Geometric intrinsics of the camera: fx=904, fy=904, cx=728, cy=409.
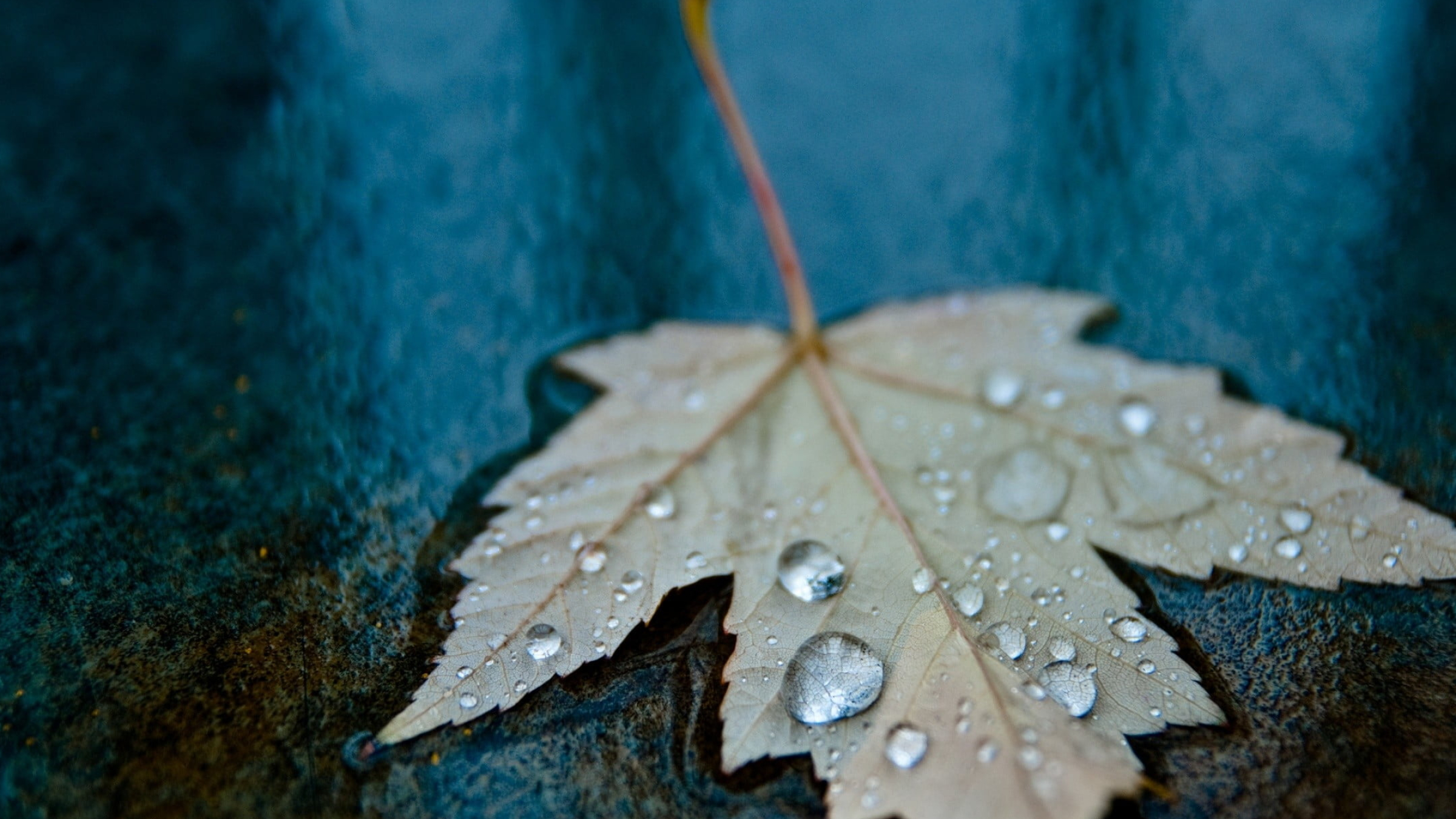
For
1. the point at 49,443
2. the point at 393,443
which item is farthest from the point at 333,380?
the point at 49,443

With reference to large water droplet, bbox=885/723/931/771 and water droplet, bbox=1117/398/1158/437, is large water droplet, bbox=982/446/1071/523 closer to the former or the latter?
water droplet, bbox=1117/398/1158/437

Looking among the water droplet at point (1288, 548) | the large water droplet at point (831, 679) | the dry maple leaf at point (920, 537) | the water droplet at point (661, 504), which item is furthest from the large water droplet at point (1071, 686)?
the water droplet at point (661, 504)

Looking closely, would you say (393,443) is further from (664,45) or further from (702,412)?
(664,45)

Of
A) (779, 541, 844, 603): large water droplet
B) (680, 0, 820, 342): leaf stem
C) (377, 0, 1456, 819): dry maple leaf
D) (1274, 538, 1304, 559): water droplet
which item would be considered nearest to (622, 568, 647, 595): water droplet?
(377, 0, 1456, 819): dry maple leaf

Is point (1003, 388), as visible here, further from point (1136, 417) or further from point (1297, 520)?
point (1297, 520)

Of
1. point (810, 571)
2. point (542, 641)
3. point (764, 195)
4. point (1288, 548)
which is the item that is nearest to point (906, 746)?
point (810, 571)

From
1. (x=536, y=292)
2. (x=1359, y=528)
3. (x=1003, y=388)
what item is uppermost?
(x=536, y=292)
